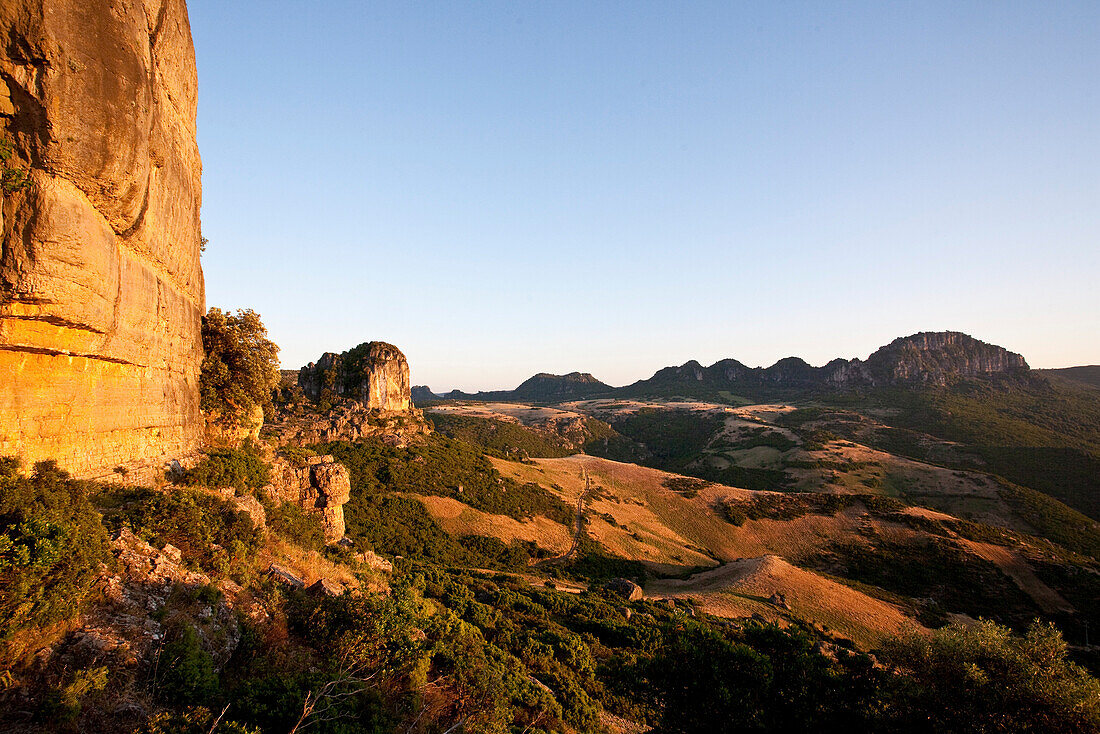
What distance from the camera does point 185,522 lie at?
12.5m

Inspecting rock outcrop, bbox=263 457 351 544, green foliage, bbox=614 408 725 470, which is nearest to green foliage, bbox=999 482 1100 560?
green foliage, bbox=614 408 725 470

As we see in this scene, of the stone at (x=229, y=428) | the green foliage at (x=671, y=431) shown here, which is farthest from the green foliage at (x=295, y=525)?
the green foliage at (x=671, y=431)

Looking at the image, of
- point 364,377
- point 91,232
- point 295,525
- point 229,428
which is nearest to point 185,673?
point 91,232

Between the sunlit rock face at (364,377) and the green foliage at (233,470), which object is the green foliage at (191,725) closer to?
the green foliage at (233,470)

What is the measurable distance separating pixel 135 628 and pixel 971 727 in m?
19.4

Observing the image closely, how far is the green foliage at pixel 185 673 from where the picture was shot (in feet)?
25.7

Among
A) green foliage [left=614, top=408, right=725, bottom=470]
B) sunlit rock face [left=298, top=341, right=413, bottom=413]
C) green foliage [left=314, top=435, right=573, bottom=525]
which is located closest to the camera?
green foliage [left=314, top=435, right=573, bottom=525]

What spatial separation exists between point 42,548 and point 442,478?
50.1 m

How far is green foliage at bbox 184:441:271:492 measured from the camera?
16047 mm

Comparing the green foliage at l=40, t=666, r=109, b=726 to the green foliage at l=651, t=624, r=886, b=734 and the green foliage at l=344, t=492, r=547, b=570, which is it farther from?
the green foliage at l=344, t=492, r=547, b=570

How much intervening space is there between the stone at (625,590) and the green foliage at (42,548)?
113 ft

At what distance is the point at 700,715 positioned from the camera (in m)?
11.8

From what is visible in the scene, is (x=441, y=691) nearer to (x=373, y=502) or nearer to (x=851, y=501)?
(x=373, y=502)

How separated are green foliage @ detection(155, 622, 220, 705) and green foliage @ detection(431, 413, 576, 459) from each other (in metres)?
96.5
